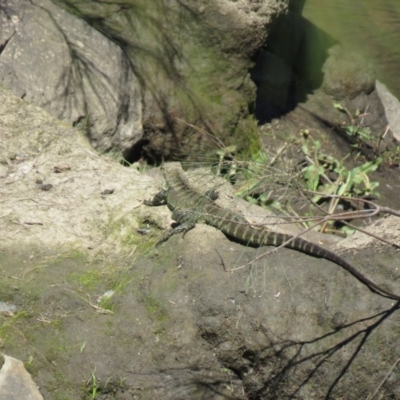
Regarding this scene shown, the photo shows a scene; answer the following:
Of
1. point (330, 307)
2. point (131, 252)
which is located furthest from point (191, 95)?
point (330, 307)

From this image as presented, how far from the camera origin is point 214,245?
19.4ft

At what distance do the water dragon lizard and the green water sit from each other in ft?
9.58

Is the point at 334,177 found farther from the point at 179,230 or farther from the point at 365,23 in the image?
the point at 365,23

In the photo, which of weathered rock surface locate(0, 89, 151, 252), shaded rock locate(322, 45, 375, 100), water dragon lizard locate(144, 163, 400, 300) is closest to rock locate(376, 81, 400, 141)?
shaded rock locate(322, 45, 375, 100)

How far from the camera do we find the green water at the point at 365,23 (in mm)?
1750

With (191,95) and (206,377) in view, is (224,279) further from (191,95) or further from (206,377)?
(191,95)

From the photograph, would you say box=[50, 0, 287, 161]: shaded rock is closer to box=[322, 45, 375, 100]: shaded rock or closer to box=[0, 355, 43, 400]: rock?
box=[322, 45, 375, 100]: shaded rock

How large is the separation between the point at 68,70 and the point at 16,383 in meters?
3.94

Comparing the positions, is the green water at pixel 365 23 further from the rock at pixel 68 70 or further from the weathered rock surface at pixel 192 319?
the rock at pixel 68 70

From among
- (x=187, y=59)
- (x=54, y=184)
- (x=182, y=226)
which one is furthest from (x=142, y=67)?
(x=182, y=226)

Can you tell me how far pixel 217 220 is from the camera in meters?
5.99

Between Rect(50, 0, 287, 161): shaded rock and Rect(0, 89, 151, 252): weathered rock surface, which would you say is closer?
Rect(0, 89, 151, 252): weathered rock surface

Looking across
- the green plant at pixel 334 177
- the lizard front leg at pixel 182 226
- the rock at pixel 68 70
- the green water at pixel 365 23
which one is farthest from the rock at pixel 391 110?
the green water at pixel 365 23

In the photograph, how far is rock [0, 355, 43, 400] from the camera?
5.06 m
